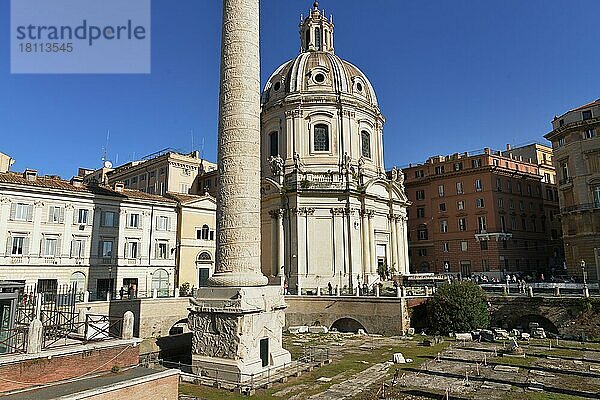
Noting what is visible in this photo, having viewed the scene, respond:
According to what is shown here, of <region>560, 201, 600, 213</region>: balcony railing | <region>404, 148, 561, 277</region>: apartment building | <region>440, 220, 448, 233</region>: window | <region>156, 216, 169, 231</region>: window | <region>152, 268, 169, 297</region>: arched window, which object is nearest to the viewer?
<region>152, 268, 169, 297</region>: arched window

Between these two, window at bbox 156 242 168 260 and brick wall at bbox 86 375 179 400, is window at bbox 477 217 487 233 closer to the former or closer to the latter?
window at bbox 156 242 168 260

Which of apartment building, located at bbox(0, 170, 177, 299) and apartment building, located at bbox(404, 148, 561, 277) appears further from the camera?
apartment building, located at bbox(404, 148, 561, 277)

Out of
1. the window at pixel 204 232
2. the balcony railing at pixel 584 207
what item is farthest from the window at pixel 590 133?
the window at pixel 204 232

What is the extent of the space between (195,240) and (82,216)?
923 cm

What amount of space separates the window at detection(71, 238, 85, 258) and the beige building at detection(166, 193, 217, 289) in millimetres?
7505

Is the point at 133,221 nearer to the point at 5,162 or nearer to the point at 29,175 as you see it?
the point at 29,175

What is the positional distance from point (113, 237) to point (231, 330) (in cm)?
2167

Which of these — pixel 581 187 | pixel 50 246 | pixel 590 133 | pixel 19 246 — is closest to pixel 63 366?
pixel 19 246

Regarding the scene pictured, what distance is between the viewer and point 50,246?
33.4 metres

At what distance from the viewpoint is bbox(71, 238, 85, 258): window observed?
113 feet

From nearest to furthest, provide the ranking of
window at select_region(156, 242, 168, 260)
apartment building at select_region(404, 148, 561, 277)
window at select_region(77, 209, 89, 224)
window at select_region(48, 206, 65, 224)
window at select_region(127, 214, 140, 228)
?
window at select_region(48, 206, 65, 224), window at select_region(77, 209, 89, 224), window at select_region(127, 214, 140, 228), window at select_region(156, 242, 168, 260), apartment building at select_region(404, 148, 561, 277)

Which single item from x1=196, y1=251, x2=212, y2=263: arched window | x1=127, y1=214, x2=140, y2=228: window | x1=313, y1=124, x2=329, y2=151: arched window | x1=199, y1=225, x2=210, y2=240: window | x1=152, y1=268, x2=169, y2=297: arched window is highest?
x1=313, y1=124, x2=329, y2=151: arched window

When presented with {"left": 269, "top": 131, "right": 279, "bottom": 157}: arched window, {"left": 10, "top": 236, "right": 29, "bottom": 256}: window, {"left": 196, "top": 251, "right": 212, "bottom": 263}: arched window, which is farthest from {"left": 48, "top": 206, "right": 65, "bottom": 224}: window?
{"left": 269, "top": 131, "right": 279, "bottom": 157}: arched window

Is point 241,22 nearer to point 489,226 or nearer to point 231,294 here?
point 231,294
